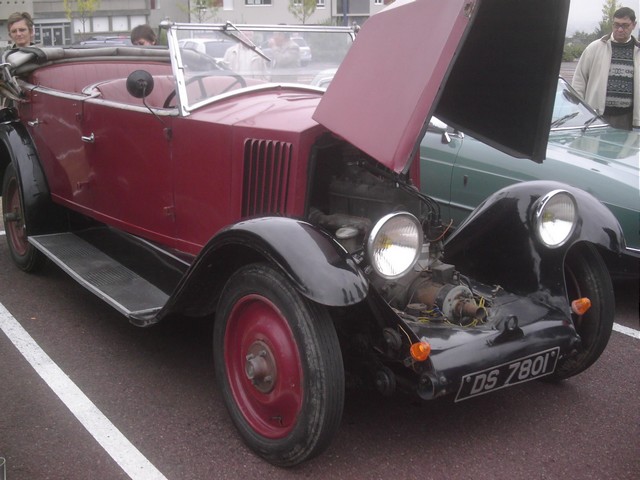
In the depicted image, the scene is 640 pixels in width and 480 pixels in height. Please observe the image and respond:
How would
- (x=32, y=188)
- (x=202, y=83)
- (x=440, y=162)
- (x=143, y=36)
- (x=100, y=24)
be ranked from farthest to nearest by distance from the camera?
(x=100, y=24) → (x=143, y=36) → (x=440, y=162) → (x=32, y=188) → (x=202, y=83)

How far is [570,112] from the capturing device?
5582 millimetres

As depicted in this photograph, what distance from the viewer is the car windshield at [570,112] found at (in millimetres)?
5472

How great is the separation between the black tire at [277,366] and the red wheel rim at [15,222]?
2.58m

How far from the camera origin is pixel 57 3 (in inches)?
1625

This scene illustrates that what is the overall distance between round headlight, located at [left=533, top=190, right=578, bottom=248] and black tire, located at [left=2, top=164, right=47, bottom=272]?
10.9 feet

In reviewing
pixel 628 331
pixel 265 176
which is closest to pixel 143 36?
pixel 265 176

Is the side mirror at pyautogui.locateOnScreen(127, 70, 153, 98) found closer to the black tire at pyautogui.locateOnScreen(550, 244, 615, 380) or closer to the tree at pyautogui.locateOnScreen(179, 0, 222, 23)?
the black tire at pyautogui.locateOnScreen(550, 244, 615, 380)

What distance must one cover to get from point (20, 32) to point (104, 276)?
342 cm

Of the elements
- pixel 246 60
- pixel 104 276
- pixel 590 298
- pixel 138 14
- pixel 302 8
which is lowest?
pixel 104 276

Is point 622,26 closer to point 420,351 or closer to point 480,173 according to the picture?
point 480,173

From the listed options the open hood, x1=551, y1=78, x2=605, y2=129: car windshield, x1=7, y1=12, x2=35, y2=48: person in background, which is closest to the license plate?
the open hood

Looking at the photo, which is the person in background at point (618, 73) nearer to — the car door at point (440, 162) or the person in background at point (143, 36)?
the car door at point (440, 162)

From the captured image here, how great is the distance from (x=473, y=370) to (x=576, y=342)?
1.89 ft

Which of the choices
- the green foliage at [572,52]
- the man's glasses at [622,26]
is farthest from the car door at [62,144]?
the green foliage at [572,52]
